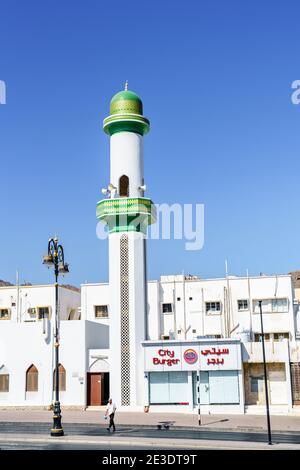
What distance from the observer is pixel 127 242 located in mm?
42719

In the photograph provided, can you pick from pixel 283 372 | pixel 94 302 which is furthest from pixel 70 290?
pixel 283 372

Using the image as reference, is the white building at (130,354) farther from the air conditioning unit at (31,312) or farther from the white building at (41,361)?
the air conditioning unit at (31,312)

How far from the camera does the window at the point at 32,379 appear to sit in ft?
147

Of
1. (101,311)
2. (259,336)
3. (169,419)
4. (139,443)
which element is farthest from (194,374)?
(101,311)

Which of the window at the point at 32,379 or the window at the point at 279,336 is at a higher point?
the window at the point at 279,336

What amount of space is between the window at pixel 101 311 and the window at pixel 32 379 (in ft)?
37.1

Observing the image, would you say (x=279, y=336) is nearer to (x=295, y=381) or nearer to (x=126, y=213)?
(x=295, y=381)

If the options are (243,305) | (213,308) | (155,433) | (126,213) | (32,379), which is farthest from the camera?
(213,308)

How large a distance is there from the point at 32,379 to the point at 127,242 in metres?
12.2

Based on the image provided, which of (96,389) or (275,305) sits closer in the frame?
(96,389)

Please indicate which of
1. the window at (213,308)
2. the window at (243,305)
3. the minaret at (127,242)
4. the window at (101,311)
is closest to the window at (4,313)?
the window at (101,311)

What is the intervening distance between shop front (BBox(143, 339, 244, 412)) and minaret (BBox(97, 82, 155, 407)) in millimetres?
951

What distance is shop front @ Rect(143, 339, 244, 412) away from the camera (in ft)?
133
